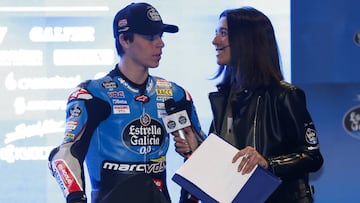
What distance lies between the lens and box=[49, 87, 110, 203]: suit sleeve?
6.33 ft

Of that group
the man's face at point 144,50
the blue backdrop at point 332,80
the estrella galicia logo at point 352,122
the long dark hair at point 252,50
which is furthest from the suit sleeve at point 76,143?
the estrella galicia logo at point 352,122

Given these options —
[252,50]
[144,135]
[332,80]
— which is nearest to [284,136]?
[252,50]

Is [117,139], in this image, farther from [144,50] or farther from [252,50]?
[252,50]

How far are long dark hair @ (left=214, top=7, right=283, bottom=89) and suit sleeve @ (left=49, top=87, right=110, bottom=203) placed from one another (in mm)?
419

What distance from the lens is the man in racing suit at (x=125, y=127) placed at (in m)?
2.01

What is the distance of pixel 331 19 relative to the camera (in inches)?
117

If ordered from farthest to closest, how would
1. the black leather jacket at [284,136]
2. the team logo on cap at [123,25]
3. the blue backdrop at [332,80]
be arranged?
1. the blue backdrop at [332,80]
2. the team logo on cap at [123,25]
3. the black leather jacket at [284,136]

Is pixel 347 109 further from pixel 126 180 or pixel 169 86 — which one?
pixel 126 180

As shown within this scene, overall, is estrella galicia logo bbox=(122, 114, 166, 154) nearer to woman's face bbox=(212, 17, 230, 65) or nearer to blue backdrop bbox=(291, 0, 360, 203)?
woman's face bbox=(212, 17, 230, 65)

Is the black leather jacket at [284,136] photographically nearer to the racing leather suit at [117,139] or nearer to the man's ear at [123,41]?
the racing leather suit at [117,139]

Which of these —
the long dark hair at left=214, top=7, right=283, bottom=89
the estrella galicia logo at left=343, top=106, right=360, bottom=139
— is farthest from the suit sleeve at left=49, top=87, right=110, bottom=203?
the estrella galicia logo at left=343, top=106, right=360, bottom=139

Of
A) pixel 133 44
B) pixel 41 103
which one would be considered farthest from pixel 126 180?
pixel 41 103

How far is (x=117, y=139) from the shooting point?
80.6 inches

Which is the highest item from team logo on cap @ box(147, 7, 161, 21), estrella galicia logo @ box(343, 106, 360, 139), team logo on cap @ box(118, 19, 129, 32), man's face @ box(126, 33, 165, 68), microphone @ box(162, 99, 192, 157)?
team logo on cap @ box(147, 7, 161, 21)
